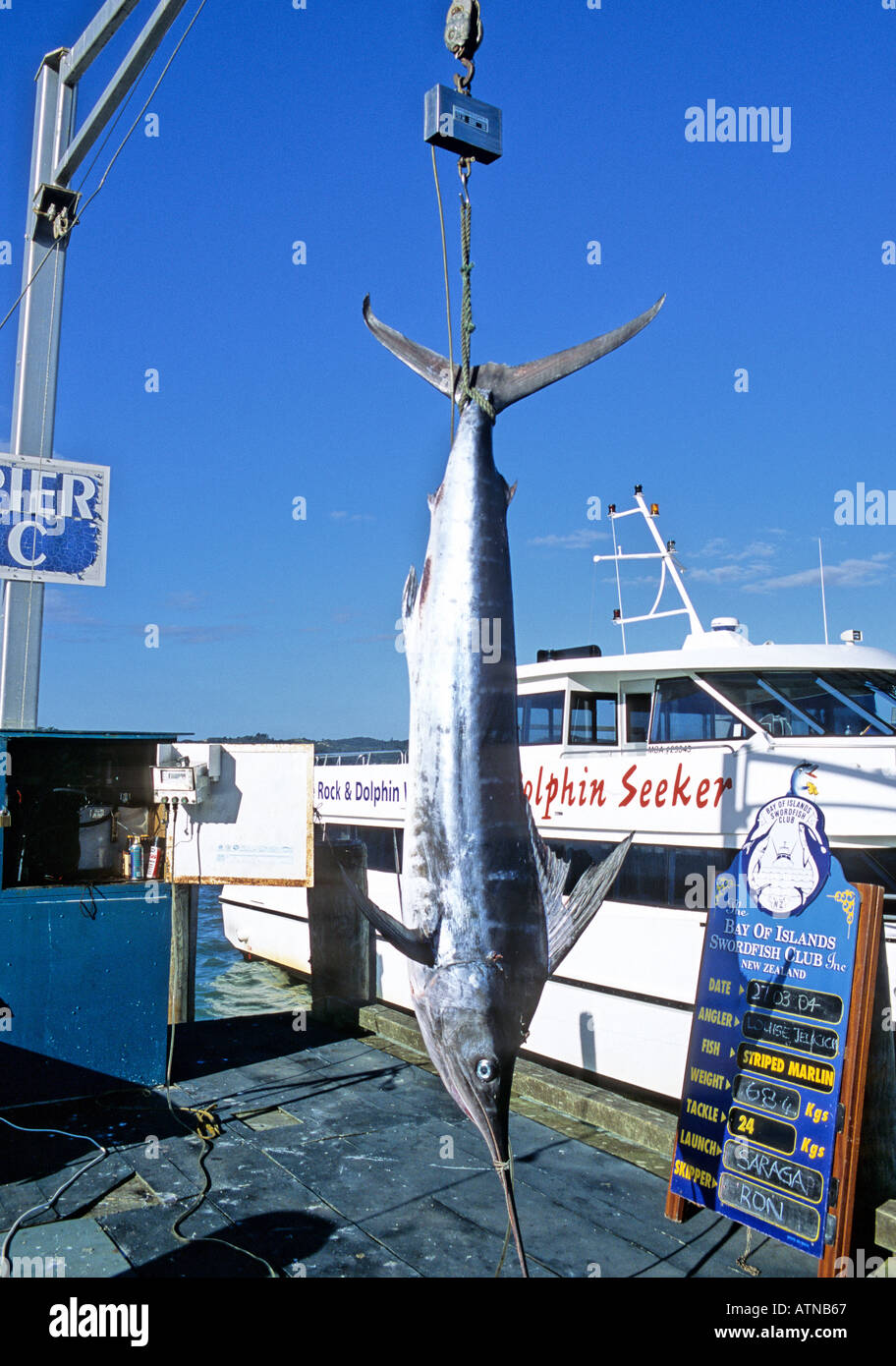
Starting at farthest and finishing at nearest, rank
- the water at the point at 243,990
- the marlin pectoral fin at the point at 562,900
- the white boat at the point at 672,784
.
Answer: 1. the water at the point at 243,990
2. the white boat at the point at 672,784
3. the marlin pectoral fin at the point at 562,900

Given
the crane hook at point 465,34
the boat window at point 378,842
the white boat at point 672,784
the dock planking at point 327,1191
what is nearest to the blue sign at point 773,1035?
the dock planking at point 327,1191

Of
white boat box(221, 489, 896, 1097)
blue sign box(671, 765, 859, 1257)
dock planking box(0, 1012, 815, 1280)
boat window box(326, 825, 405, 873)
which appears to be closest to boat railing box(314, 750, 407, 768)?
boat window box(326, 825, 405, 873)

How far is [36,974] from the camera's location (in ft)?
27.5

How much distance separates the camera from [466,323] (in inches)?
115

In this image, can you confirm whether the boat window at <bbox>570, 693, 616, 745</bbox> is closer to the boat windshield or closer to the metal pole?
the boat windshield

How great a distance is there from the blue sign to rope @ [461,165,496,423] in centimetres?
407

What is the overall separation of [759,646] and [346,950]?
6.20 m

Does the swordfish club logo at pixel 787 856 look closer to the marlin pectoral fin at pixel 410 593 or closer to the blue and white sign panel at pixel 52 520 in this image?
the marlin pectoral fin at pixel 410 593

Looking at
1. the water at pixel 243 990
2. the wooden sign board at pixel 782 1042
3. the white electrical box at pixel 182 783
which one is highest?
the white electrical box at pixel 182 783

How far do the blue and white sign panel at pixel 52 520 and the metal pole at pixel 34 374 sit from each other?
0.22m

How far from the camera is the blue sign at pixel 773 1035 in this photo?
5.60m

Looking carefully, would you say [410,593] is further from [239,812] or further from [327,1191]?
[239,812]
